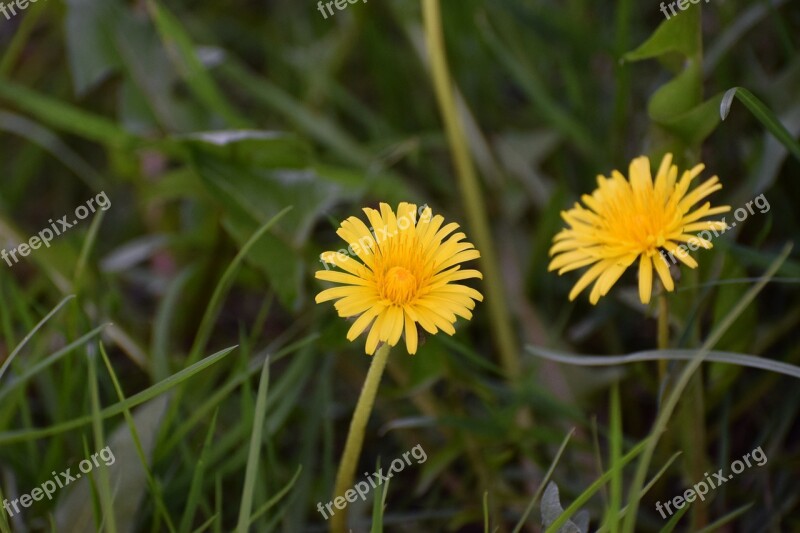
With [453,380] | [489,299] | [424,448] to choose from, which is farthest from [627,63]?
[424,448]

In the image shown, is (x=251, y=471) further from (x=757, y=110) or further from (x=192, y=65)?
(x=192, y=65)

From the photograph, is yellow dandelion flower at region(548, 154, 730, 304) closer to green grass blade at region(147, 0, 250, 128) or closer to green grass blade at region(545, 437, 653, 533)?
green grass blade at region(545, 437, 653, 533)

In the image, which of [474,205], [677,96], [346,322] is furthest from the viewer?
[474,205]

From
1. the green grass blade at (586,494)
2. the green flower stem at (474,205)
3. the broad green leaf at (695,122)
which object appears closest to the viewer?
the green grass blade at (586,494)

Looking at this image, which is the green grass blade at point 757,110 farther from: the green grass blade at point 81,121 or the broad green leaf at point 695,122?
the green grass blade at point 81,121

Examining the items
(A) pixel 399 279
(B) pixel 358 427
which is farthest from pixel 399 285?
(B) pixel 358 427

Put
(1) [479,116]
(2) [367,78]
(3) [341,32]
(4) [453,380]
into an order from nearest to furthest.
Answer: (4) [453,380] → (1) [479,116] → (3) [341,32] → (2) [367,78]

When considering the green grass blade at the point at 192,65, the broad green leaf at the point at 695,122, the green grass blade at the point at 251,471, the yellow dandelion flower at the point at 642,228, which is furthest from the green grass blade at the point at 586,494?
the green grass blade at the point at 192,65

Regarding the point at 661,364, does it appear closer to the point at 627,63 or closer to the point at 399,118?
the point at 627,63
